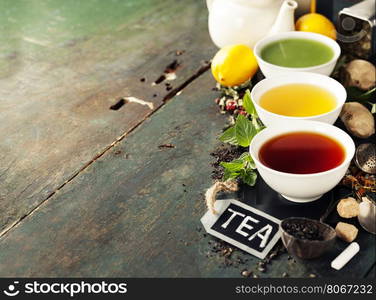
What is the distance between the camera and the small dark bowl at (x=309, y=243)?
1088 millimetres

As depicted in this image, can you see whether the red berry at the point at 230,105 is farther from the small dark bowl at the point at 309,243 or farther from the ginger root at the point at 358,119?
the small dark bowl at the point at 309,243

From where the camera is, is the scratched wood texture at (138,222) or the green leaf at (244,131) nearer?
the scratched wood texture at (138,222)

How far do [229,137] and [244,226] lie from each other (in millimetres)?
275

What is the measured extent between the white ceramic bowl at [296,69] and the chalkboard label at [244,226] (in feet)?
1.28

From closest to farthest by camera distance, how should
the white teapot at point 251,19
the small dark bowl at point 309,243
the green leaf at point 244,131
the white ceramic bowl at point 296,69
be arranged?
the small dark bowl at point 309,243 < the green leaf at point 244,131 < the white ceramic bowl at point 296,69 < the white teapot at point 251,19

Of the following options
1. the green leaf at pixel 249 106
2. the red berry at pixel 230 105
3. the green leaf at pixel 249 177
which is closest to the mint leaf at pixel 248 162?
the green leaf at pixel 249 177

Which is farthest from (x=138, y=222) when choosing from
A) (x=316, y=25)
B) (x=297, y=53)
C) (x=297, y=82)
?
(x=316, y=25)

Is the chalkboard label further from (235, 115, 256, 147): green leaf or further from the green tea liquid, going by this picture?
the green tea liquid

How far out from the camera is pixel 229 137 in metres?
1.39

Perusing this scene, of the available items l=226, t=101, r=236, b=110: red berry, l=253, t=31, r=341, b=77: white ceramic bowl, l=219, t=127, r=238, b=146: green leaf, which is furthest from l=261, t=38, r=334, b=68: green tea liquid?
l=219, t=127, r=238, b=146: green leaf

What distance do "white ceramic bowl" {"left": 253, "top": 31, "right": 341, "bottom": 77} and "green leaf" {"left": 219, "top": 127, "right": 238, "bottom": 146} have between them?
0.65 feet

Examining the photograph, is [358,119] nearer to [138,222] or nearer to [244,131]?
[244,131]

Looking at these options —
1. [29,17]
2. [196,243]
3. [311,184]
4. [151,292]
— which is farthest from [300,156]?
[29,17]

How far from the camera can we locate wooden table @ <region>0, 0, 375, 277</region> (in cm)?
116
